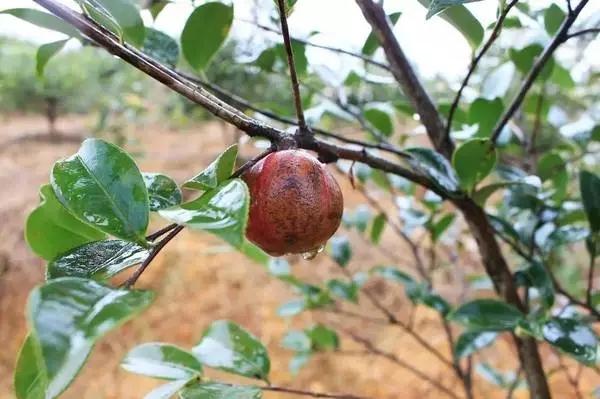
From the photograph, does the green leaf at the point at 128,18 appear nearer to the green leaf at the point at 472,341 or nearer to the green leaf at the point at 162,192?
the green leaf at the point at 162,192

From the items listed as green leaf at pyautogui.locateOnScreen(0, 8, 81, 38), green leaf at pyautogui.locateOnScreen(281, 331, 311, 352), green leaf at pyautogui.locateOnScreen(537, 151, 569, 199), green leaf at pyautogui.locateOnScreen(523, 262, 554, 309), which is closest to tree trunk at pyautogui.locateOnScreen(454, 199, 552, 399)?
green leaf at pyautogui.locateOnScreen(523, 262, 554, 309)

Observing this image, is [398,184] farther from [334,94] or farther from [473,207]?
[473,207]

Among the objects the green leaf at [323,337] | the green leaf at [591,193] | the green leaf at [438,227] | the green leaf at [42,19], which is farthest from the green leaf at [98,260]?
the green leaf at [323,337]

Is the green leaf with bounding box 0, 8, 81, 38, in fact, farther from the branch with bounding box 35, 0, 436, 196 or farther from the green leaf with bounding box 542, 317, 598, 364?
the green leaf with bounding box 542, 317, 598, 364

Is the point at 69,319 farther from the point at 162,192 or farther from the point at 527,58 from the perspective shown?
the point at 527,58

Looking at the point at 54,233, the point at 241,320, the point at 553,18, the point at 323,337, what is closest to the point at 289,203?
the point at 54,233

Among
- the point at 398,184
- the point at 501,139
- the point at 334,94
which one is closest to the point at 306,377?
the point at 398,184
